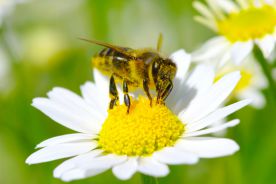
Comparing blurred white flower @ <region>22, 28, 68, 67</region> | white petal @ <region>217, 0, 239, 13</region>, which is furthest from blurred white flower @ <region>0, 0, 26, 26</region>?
white petal @ <region>217, 0, 239, 13</region>

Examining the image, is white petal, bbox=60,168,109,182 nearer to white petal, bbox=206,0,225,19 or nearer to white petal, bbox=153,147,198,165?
white petal, bbox=153,147,198,165

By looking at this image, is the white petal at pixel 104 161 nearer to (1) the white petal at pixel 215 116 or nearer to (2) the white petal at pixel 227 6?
(1) the white petal at pixel 215 116

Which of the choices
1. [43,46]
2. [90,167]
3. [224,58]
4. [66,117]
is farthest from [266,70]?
[43,46]

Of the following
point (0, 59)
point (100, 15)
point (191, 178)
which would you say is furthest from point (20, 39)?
point (191, 178)

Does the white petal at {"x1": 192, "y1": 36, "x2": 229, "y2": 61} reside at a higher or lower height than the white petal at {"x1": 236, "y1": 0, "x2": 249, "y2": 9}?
lower

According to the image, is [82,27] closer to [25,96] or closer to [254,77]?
[25,96]

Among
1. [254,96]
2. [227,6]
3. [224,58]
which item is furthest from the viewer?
[254,96]

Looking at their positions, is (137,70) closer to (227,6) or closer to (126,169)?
(126,169)
